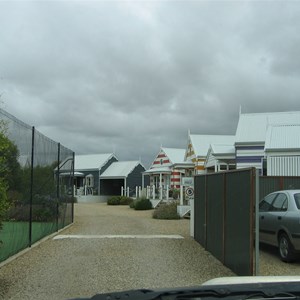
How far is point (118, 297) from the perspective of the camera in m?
2.87

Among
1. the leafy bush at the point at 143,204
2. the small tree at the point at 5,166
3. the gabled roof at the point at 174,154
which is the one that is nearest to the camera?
the small tree at the point at 5,166

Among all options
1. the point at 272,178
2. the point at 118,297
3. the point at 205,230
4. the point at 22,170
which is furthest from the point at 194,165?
the point at 118,297

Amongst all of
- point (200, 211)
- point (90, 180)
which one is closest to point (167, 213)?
point (200, 211)

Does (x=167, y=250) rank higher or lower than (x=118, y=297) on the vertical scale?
lower

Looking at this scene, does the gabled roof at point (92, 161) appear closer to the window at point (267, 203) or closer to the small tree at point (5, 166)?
the window at point (267, 203)

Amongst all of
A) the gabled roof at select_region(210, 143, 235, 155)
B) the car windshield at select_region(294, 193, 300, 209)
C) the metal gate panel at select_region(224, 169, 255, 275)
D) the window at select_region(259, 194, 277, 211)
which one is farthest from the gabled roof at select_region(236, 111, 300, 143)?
the metal gate panel at select_region(224, 169, 255, 275)

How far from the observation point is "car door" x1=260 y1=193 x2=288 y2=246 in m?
10.4

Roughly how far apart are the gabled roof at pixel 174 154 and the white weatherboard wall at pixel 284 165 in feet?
74.0

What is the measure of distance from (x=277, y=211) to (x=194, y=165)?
2410cm

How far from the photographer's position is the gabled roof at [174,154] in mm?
43062

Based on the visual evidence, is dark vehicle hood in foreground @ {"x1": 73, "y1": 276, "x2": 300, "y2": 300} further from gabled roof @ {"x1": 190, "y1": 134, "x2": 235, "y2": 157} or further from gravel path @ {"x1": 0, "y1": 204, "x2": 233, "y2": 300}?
gabled roof @ {"x1": 190, "y1": 134, "x2": 235, "y2": 157}

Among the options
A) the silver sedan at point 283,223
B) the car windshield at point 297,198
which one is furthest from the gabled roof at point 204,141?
the car windshield at point 297,198

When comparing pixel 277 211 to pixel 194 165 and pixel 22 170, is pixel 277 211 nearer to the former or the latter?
pixel 22 170

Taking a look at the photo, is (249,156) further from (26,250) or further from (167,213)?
(26,250)
